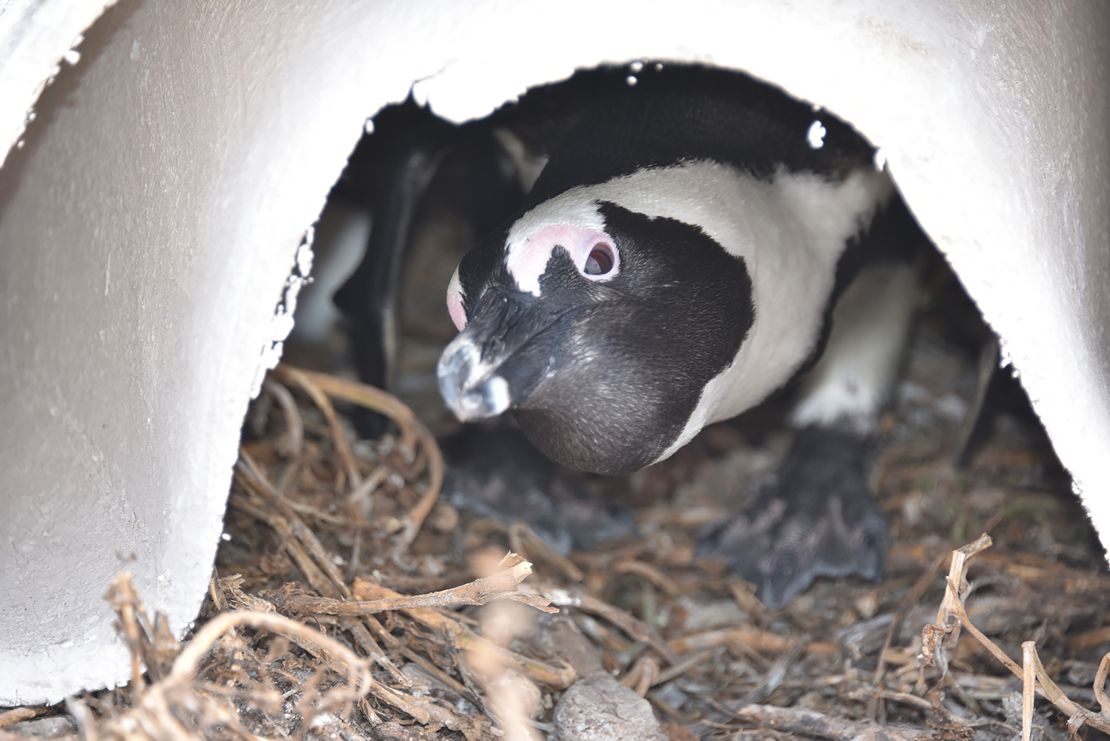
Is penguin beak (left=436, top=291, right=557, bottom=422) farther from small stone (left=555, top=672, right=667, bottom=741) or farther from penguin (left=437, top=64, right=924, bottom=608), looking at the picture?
small stone (left=555, top=672, right=667, bottom=741)

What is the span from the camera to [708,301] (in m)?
1.39

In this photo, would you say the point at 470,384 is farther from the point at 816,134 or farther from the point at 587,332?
the point at 816,134

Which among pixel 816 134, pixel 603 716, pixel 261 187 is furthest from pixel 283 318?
pixel 816 134

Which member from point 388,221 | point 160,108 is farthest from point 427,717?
point 388,221

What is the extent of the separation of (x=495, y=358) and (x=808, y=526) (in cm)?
95

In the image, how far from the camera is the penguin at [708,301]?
129 centimetres

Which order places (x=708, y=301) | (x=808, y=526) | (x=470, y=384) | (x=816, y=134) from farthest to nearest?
(x=808, y=526) → (x=816, y=134) → (x=708, y=301) → (x=470, y=384)

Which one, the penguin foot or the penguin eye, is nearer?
the penguin eye

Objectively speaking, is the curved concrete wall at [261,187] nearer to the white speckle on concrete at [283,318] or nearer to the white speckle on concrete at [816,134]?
the white speckle on concrete at [283,318]

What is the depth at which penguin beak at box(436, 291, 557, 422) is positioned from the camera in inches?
48.4

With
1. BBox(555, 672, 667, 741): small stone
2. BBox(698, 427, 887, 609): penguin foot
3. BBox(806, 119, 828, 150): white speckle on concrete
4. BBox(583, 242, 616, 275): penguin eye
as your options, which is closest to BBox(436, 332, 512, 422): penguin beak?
BBox(583, 242, 616, 275): penguin eye

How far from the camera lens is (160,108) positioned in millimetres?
1320

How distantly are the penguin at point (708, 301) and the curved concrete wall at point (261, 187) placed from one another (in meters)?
0.19

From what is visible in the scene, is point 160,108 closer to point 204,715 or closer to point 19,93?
point 19,93
